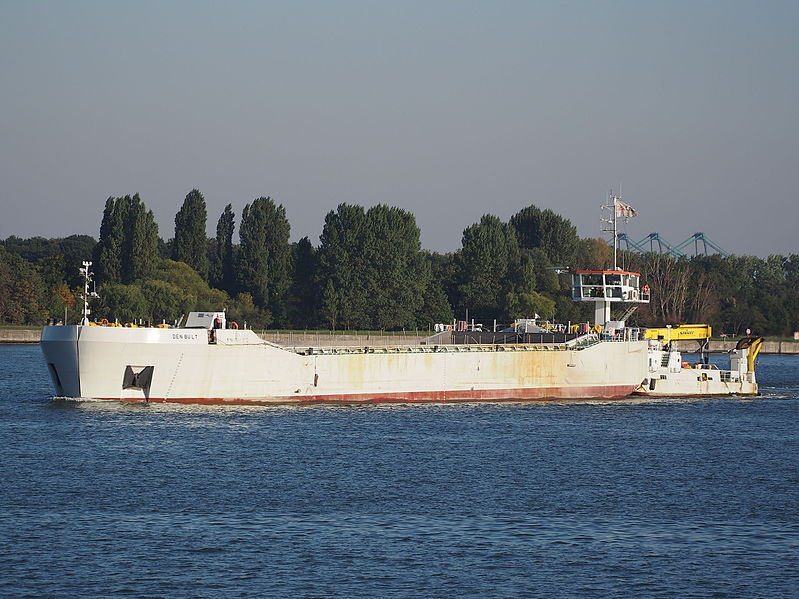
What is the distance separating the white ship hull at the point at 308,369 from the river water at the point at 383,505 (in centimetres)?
169

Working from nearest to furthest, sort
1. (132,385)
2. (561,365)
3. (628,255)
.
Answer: (132,385) → (561,365) → (628,255)

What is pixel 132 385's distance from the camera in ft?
174

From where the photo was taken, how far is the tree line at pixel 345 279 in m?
126

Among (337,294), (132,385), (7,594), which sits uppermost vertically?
(337,294)

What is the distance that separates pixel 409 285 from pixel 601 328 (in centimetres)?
6056

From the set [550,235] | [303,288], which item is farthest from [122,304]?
[550,235]

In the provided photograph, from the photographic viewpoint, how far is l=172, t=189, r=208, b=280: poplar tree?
14062 centimetres

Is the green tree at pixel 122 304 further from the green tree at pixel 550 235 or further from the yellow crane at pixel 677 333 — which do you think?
the yellow crane at pixel 677 333

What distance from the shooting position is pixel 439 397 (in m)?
62.0

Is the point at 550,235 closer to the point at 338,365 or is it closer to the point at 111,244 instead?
the point at 111,244

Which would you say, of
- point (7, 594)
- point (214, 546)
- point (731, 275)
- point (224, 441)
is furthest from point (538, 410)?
point (731, 275)

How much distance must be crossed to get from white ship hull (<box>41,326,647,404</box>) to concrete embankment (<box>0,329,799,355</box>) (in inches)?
870

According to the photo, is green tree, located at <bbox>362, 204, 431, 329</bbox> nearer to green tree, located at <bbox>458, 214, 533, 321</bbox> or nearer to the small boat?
green tree, located at <bbox>458, 214, 533, 321</bbox>

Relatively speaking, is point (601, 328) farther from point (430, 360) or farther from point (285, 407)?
point (285, 407)
